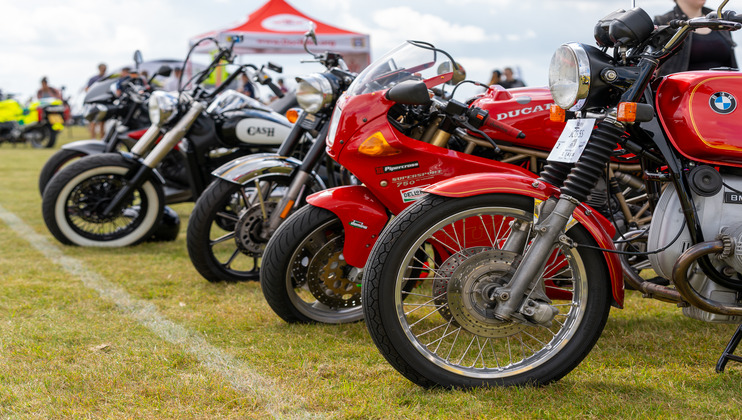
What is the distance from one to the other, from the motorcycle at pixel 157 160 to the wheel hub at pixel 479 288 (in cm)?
315

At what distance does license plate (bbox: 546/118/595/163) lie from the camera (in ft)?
7.96

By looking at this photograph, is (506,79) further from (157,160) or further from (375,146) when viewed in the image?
(375,146)

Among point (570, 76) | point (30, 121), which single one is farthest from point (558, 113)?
point (30, 121)

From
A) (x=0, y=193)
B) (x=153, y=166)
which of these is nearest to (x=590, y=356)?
(x=153, y=166)

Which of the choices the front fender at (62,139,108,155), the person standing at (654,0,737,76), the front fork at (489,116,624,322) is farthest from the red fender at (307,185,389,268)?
the front fender at (62,139,108,155)

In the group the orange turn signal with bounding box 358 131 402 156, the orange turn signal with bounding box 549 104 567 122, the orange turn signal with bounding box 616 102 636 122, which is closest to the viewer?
the orange turn signal with bounding box 616 102 636 122

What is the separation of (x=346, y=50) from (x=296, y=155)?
11.6 metres

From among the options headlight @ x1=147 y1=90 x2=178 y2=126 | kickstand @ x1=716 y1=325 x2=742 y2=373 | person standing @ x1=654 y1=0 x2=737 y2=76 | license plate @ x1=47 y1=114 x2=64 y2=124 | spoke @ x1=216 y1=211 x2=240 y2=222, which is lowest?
license plate @ x1=47 y1=114 x2=64 y2=124

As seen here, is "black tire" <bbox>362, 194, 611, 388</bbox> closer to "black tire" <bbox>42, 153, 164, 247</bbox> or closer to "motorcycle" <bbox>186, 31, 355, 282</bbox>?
"motorcycle" <bbox>186, 31, 355, 282</bbox>

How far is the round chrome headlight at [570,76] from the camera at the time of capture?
2.43 meters

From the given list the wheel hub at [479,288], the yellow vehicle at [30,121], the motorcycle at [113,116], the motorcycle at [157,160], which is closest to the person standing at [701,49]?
the wheel hub at [479,288]

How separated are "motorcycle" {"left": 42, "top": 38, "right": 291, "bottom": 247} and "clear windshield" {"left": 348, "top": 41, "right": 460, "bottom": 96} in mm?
2235

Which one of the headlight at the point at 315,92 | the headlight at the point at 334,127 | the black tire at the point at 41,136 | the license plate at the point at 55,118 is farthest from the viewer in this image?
the black tire at the point at 41,136

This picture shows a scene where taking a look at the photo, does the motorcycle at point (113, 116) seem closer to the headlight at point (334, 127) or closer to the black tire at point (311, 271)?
the black tire at point (311, 271)
